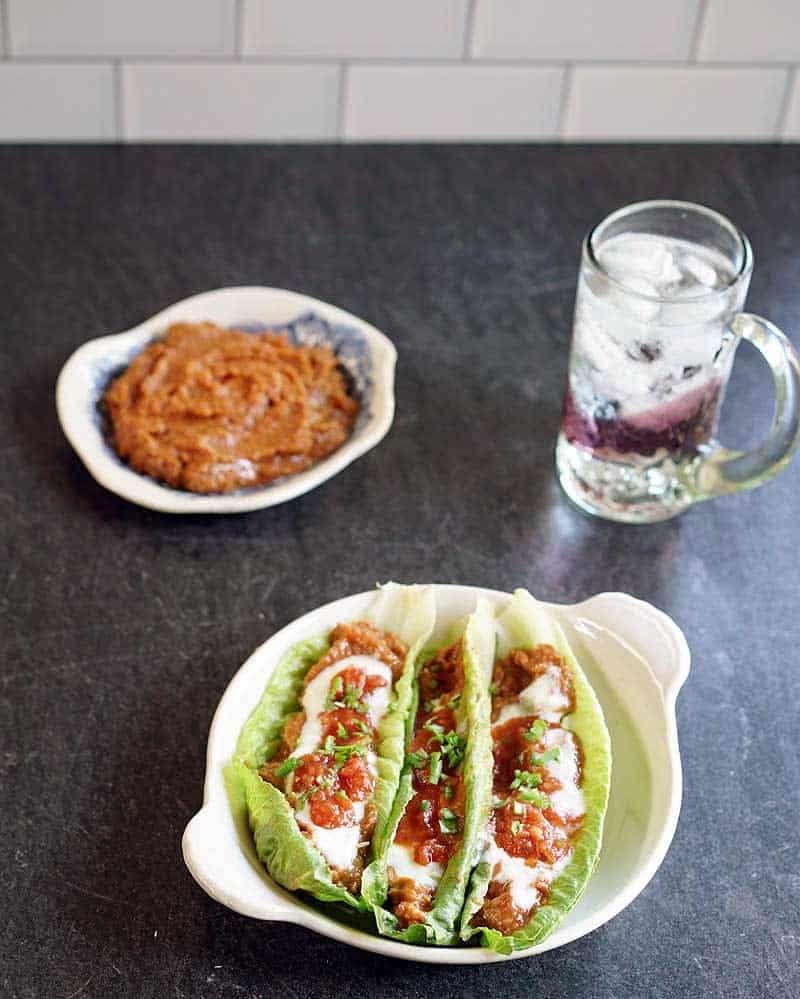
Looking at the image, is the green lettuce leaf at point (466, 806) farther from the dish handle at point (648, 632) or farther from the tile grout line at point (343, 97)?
the tile grout line at point (343, 97)

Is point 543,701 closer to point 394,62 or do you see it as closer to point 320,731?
point 320,731

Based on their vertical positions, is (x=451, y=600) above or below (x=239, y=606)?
above

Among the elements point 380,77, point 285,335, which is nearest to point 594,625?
point 285,335

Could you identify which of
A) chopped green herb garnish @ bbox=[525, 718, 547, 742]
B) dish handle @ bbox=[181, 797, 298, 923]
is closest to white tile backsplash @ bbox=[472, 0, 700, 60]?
chopped green herb garnish @ bbox=[525, 718, 547, 742]

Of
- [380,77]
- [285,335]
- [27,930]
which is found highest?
[380,77]

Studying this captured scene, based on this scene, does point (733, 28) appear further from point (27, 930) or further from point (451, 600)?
point (27, 930)

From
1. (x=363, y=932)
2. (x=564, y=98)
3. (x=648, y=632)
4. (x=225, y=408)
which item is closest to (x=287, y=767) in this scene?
(x=363, y=932)

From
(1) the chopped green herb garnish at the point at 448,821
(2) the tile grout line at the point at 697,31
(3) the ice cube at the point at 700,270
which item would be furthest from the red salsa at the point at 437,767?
(2) the tile grout line at the point at 697,31
